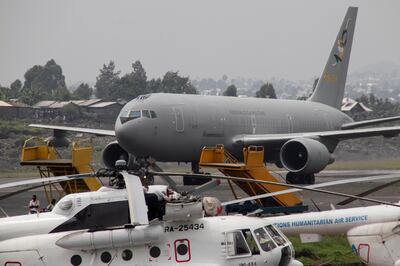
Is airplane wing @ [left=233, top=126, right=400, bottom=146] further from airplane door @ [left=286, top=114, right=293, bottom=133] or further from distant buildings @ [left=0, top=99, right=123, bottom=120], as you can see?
distant buildings @ [left=0, top=99, right=123, bottom=120]

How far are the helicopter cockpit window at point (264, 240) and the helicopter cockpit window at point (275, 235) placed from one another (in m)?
0.11

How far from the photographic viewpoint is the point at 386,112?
127 metres

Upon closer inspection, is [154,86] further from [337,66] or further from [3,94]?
[337,66]

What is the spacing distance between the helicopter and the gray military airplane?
21171mm

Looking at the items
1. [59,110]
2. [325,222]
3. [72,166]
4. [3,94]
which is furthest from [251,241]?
[3,94]

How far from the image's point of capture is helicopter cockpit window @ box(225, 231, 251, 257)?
50.5 ft

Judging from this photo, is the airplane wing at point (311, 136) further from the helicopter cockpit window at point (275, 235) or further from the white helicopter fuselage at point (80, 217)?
the white helicopter fuselage at point (80, 217)

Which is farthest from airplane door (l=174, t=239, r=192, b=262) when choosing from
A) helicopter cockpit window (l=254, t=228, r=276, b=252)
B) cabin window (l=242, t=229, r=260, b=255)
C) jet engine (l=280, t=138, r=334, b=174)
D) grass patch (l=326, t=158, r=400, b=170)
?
grass patch (l=326, t=158, r=400, b=170)

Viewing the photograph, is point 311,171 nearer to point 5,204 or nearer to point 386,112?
point 5,204

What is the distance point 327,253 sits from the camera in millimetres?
20750

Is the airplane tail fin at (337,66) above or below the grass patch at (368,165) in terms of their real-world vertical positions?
above

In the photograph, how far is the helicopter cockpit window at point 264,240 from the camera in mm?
15680

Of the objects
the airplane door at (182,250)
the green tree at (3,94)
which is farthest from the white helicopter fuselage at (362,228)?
the green tree at (3,94)

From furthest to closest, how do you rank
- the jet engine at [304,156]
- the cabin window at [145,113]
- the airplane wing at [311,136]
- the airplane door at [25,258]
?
the airplane wing at [311,136], the jet engine at [304,156], the cabin window at [145,113], the airplane door at [25,258]
